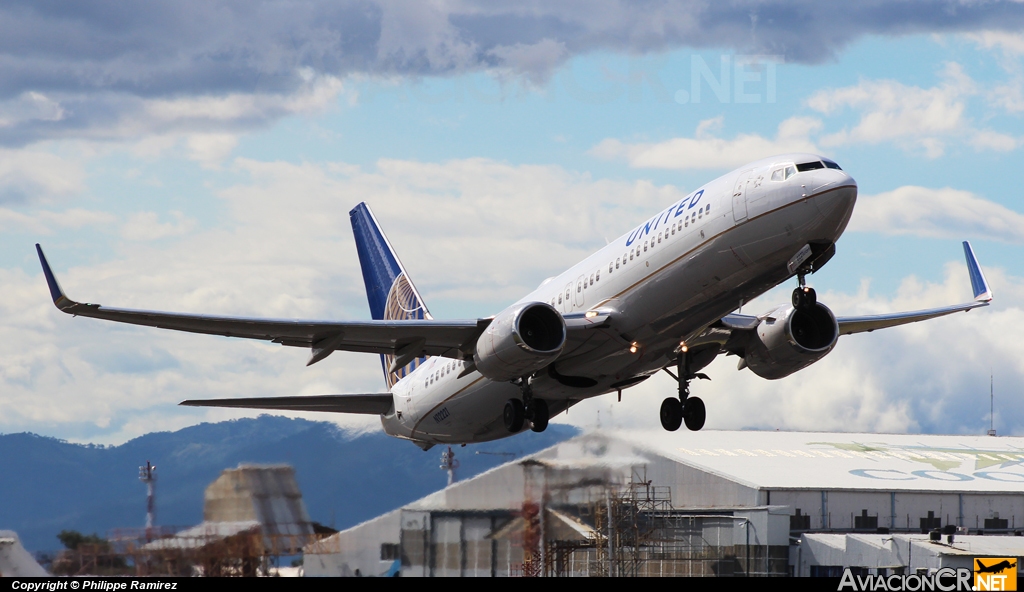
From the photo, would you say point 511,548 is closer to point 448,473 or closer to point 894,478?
point 448,473

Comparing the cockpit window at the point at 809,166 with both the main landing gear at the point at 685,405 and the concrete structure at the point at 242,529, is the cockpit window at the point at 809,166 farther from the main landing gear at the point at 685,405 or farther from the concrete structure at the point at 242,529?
the concrete structure at the point at 242,529

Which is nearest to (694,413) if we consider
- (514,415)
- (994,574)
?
(514,415)

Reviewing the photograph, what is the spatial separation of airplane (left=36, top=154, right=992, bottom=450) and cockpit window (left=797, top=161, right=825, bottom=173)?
0.13 feet

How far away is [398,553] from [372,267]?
54.5ft

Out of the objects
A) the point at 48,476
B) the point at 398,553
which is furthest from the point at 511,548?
the point at 48,476

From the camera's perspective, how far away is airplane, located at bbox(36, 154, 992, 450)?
25.1 m

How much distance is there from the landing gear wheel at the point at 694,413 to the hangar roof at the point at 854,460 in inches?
390

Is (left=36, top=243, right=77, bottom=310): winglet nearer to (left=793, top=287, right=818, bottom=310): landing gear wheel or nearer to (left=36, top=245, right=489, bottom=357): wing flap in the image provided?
(left=36, top=245, right=489, bottom=357): wing flap

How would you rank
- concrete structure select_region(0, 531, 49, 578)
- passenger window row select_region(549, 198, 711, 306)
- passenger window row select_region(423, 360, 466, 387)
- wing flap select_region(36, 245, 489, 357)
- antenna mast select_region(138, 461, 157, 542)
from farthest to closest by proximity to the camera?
passenger window row select_region(423, 360, 466, 387) → wing flap select_region(36, 245, 489, 357) → passenger window row select_region(549, 198, 711, 306) → antenna mast select_region(138, 461, 157, 542) → concrete structure select_region(0, 531, 49, 578)

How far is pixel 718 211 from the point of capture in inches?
1013

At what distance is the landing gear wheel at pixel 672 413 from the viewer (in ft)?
108

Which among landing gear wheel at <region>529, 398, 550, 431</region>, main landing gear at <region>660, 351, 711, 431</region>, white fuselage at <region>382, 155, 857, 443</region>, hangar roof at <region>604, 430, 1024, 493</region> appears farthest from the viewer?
hangar roof at <region>604, 430, 1024, 493</region>

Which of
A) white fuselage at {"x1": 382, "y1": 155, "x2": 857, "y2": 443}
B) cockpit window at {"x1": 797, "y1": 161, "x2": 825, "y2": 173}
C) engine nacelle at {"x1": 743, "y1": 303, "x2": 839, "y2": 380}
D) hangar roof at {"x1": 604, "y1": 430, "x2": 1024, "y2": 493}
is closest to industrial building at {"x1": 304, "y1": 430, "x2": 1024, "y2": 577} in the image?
→ hangar roof at {"x1": 604, "y1": 430, "x2": 1024, "y2": 493}

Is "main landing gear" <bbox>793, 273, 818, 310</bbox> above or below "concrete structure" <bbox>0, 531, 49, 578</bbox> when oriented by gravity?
above
